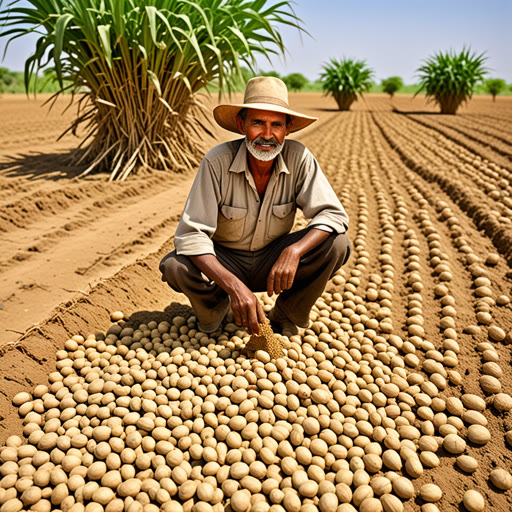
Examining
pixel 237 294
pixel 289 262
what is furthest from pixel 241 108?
pixel 237 294

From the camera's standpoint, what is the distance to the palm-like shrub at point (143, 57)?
4.23m

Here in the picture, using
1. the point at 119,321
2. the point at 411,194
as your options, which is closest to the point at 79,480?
the point at 119,321

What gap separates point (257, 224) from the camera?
2.09 metres

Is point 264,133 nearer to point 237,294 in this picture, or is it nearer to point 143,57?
point 237,294

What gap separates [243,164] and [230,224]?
28cm

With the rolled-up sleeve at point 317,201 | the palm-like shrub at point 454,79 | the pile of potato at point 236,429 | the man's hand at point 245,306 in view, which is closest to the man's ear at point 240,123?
the rolled-up sleeve at point 317,201

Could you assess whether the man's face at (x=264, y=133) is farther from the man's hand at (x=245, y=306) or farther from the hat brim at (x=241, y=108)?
the man's hand at (x=245, y=306)

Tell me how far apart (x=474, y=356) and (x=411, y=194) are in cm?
263

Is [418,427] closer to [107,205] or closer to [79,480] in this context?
[79,480]

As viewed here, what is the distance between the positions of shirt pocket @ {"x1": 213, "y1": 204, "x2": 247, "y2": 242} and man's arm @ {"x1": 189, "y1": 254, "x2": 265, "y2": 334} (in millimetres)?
246

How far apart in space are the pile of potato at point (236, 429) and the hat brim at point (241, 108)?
1000 millimetres

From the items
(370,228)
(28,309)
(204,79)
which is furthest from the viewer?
(204,79)

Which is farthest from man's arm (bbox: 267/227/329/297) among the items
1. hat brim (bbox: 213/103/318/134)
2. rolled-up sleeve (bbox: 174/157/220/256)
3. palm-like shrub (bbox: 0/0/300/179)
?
palm-like shrub (bbox: 0/0/300/179)

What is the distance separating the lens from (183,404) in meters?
1.72
